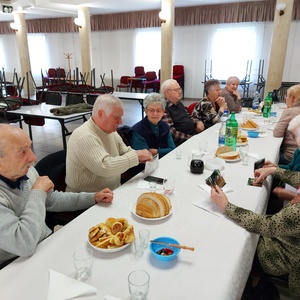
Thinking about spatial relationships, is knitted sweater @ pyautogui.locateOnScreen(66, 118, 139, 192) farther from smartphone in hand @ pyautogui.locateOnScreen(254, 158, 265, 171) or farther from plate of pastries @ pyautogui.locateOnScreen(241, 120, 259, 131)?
plate of pastries @ pyautogui.locateOnScreen(241, 120, 259, 131)

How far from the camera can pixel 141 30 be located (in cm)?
1031

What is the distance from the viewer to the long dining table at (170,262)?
905mm

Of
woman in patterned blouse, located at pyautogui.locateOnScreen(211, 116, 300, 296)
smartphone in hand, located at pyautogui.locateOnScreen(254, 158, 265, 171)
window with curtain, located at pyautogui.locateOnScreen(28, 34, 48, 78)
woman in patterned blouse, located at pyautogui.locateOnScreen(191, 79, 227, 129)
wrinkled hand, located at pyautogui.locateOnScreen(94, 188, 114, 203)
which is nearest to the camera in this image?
woman in patterned blouse, located at pyautogui.locateOnScreen(211, 116, 300, 296)

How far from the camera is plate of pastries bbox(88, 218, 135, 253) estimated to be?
106 cm

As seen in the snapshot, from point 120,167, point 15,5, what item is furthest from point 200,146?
point 15,5

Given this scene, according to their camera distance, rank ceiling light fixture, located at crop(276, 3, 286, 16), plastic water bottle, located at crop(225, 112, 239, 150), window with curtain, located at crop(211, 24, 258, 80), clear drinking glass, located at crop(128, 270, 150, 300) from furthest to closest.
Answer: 1. window with curtain, located at crop(211, 24, 258, 80)
2. ceiling light fixture, located at crop(276, 3, 286, 16)
3. plastic water bottle, located at crop(225, 112, 239, 150)
4. clear drinking glass, located at crop(128, 270, 150, 300)

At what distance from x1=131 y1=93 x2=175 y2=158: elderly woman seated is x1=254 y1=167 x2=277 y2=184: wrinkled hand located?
0.85 m

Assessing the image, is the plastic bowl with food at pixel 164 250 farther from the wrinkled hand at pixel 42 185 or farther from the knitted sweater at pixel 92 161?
the knitted sweater at pixel 92 161

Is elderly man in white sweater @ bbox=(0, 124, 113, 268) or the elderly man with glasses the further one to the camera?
the elderly man with glasses

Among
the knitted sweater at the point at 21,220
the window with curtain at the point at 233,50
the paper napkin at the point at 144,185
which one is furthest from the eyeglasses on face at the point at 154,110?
the window with curtain at the point at 233,50

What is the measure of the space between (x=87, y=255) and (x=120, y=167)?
75cm

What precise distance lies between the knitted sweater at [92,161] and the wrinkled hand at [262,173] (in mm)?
756

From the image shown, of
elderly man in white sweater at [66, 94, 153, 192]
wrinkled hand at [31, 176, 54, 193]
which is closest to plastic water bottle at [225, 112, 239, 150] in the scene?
elderly man in white sweater at [66, 94, 153, 192]

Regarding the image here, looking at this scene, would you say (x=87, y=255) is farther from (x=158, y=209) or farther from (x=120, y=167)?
(x=120, y=167)
